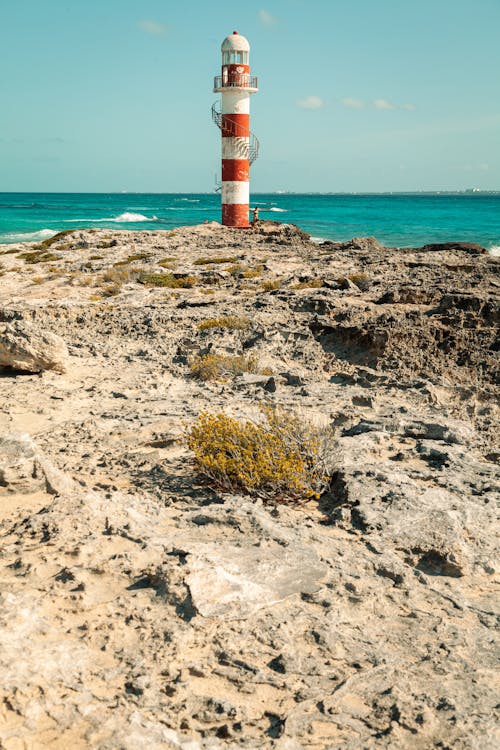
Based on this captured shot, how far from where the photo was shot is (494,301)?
10.1 meters

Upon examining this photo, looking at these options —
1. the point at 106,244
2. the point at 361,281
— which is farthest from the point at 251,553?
the point at 106,244

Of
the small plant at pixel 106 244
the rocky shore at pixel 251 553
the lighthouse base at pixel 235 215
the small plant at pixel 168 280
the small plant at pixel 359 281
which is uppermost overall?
the lighthouse base at pixel 235 215

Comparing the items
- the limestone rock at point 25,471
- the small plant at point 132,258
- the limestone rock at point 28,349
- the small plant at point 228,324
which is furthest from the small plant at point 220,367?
the small plant at point 132,258

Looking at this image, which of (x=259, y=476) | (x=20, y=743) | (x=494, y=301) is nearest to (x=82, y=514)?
(x=259, y=476)

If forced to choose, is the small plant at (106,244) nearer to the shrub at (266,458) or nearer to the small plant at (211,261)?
the small plant at (211,261)

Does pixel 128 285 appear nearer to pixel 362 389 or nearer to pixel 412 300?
pixel 412 300

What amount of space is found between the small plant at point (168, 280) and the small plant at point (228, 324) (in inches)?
191

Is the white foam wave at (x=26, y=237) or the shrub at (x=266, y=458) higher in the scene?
the white foam wave at (x=26, y=237)

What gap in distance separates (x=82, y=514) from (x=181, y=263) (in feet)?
51.9

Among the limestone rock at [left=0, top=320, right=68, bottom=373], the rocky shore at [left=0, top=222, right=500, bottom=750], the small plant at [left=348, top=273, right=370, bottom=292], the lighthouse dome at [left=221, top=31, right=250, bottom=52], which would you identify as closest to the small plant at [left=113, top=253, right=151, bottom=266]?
the small plant at [left=348, top=273, right=370, bottom=292]

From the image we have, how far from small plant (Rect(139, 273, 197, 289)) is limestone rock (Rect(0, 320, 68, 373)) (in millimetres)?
7531

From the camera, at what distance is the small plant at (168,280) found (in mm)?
15891

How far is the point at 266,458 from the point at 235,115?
92.1 ft

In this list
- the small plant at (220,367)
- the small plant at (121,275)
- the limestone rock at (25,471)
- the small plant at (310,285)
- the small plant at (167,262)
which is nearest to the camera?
the limestone rock at (25,471)
